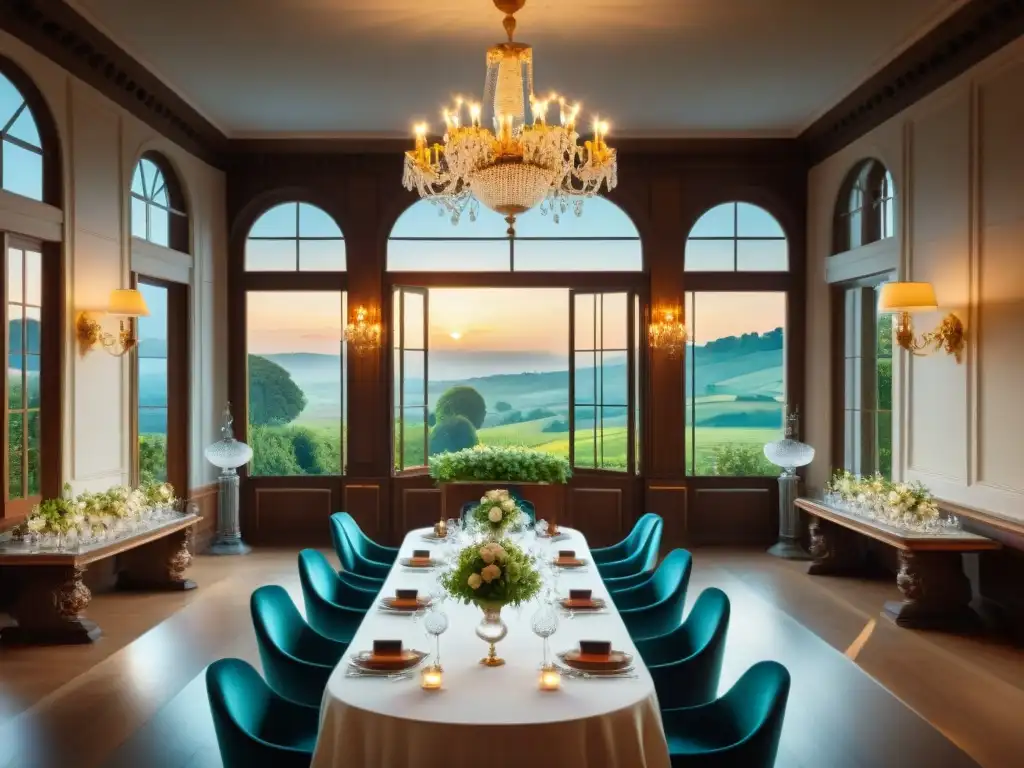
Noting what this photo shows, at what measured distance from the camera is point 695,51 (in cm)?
711

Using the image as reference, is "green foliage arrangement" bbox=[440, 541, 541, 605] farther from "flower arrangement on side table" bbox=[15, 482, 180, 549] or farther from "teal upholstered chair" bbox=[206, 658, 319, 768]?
"flower arrangement on side table" bbox=[15, 482, 180, 549]

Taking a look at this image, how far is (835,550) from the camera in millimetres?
8289

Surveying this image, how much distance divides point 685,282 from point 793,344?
1322 millimetres

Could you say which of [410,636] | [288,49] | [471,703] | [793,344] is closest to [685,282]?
[793,344]

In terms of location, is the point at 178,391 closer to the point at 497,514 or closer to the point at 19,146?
the point at 19,146

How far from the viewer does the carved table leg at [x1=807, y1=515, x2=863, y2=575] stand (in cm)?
829

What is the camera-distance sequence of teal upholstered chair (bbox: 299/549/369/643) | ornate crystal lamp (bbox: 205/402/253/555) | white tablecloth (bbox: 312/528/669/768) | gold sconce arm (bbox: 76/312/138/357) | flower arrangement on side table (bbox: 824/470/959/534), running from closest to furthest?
white tablecloth (bbox: 312/528/669/768) < teal upholstered chair (bbox: 299/549/369/643) < flower arrangement on side table (bbox: 824/470/959/534) < gold sconce arm (bbox: 76/312/138/357) < ornate crystal lamp (bbox: 205/402/253/555)

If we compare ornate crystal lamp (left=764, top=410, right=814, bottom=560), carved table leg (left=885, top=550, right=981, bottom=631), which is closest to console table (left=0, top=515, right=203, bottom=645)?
carved table leg (left=885, top=550, right=981, bottom=631)

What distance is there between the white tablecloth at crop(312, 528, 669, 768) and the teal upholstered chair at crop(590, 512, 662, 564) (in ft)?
9.60

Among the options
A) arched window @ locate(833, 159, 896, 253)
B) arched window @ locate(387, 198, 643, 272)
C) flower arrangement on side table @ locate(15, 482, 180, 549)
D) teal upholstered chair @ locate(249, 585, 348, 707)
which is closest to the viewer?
teal upholstered chair @ locate(249, 585, 348, 707)

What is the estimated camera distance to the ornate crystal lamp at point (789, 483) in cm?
902

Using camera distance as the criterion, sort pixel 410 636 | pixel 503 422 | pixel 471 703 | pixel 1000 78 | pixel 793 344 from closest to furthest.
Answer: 1. pixel 471 703
2. pixel 410 636
3. pixel 1000 78
4. pixel 793 344
5. pixel 503 422

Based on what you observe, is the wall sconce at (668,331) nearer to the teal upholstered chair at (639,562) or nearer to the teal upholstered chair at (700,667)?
the teal upholstered chair at (639,562)

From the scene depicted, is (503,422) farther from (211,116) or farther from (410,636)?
(410,636)
